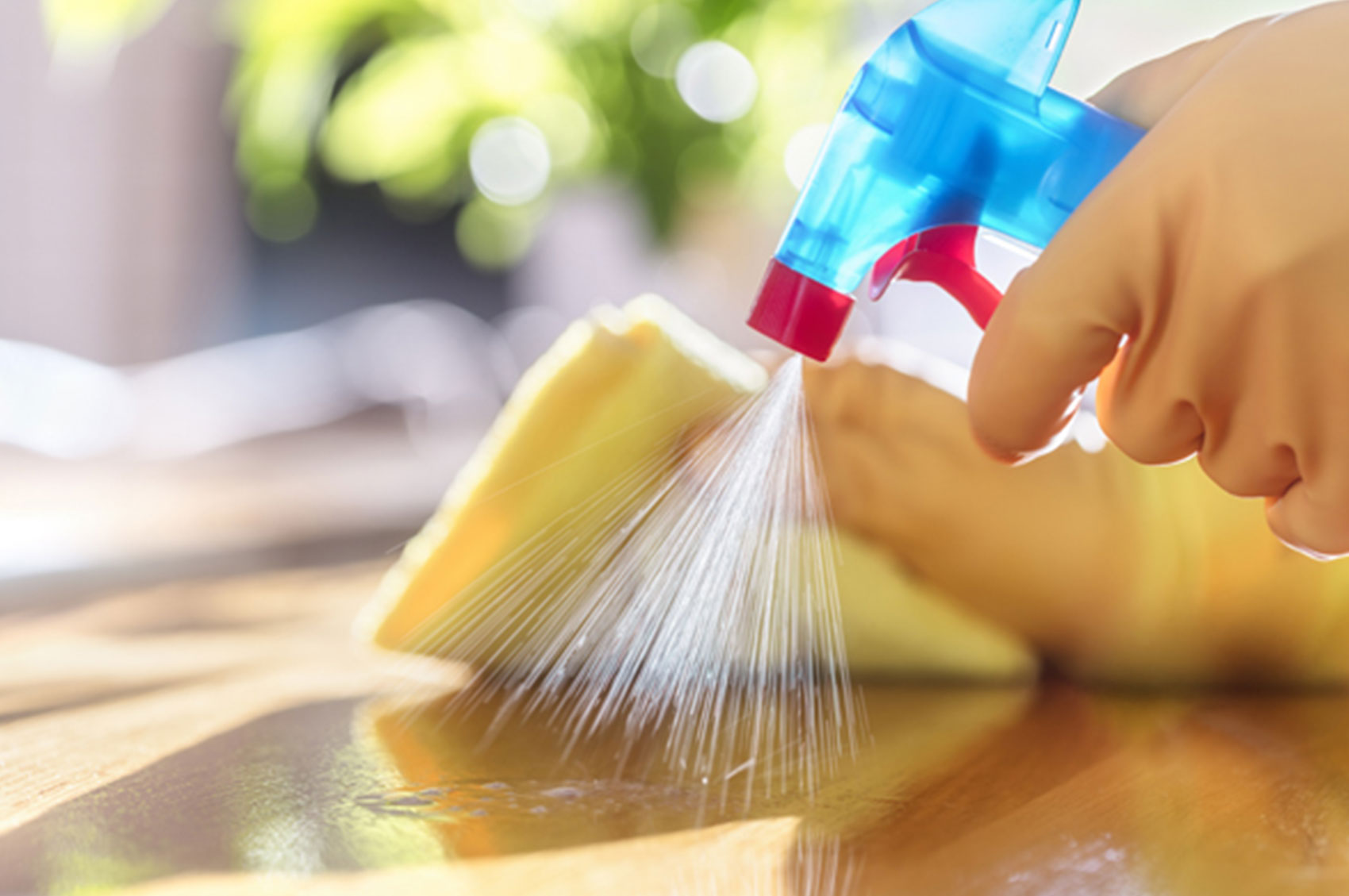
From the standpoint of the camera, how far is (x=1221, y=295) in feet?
1.12

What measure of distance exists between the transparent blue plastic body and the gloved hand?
28 millimetres

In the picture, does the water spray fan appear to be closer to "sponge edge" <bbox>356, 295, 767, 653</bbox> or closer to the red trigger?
the red trigger

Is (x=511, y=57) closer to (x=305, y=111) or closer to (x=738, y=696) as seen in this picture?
(x=305, y=111)

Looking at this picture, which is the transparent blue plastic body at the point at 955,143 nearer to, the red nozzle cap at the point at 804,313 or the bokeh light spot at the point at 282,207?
the red nozzle cap at the point at 804,313

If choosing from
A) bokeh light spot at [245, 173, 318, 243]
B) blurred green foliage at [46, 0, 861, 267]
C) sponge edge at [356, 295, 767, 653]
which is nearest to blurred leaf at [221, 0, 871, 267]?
blurred green foliage at [46, 0, 861, 267]

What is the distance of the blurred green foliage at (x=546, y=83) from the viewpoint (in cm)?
150

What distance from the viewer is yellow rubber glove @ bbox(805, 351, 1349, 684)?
0.49m

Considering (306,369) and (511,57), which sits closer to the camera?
(511,57)

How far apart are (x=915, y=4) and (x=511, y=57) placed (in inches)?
23.6

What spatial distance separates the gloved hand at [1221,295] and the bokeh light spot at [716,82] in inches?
45.4

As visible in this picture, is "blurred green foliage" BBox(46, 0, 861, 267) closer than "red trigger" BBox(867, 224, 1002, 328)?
No

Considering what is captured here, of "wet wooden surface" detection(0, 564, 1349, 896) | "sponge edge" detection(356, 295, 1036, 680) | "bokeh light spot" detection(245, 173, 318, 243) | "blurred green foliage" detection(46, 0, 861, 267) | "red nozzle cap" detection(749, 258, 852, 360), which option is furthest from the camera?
"bokeh light spot" detection(245, 173, 318, 243)

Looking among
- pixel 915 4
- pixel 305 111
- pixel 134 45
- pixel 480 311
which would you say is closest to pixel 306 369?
pixel 305 111

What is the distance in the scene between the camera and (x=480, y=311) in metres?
2.45
